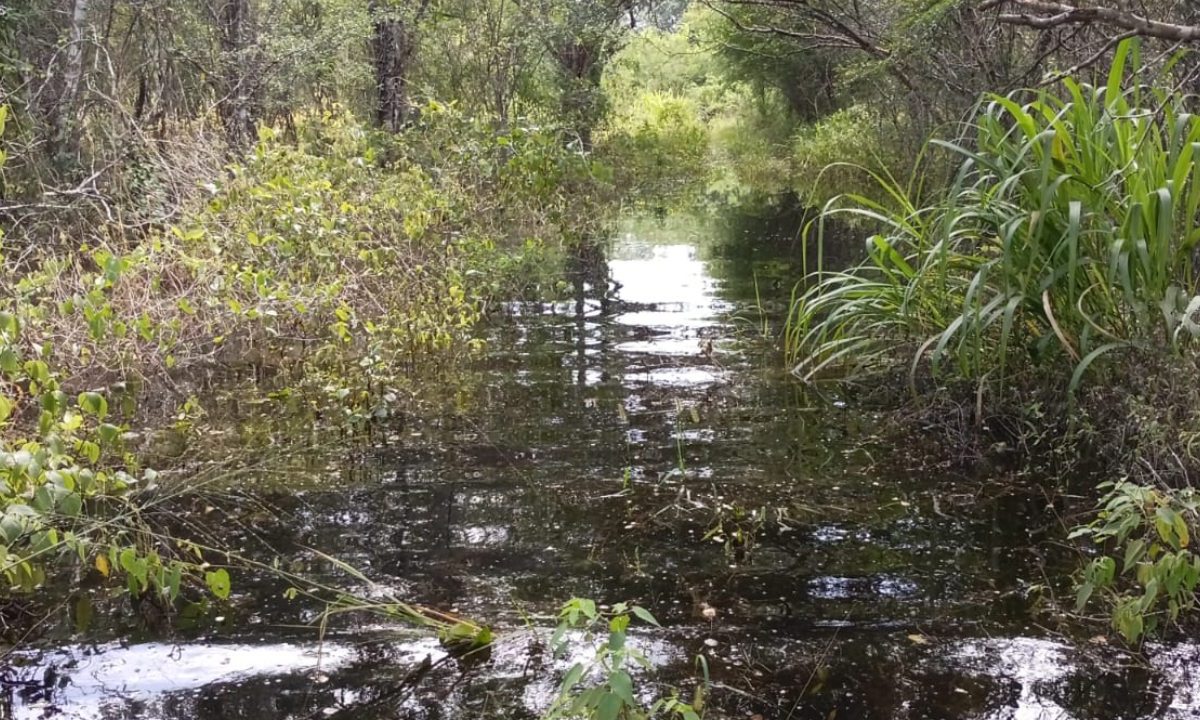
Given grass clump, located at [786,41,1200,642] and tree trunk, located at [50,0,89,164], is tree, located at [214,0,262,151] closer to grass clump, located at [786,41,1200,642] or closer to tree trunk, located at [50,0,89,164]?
tree trunk, located at [50,0,89,164]

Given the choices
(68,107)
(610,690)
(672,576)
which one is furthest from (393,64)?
(610,690)

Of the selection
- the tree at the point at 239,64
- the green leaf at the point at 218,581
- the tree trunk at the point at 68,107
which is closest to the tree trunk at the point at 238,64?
the tree at the point at 239,64

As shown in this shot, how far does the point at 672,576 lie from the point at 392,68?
12.1 m

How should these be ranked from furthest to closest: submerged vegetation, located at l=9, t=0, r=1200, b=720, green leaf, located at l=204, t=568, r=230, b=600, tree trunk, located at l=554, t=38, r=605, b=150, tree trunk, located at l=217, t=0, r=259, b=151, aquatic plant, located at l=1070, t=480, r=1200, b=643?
tree trunk, located at l=554, t=38, r=605, b=150 < tree trunk, located at l=217, t=0, r=259, b=151 < submerged vegetation, located at l=9, t=0, r=1200, b=720 < green leaf, located at l=204, t=568, r=230, b=600 < aquatic plant, located at l=1070, t=480, r=1200, b=643

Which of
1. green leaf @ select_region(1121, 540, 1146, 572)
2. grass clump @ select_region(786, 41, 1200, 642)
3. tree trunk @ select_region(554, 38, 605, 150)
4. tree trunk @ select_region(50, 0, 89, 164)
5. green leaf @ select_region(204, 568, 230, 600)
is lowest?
green leaf @ select_region(204, 568, 230, 600)

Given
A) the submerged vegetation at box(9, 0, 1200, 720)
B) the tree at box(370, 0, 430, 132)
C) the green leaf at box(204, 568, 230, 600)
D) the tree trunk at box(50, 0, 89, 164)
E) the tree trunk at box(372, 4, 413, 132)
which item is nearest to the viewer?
the green leaf at box(204, 568, 230, 600)

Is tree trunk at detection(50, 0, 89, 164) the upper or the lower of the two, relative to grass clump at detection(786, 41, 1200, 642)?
upper

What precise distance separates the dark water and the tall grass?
2.18ft

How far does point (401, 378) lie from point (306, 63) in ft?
22.1

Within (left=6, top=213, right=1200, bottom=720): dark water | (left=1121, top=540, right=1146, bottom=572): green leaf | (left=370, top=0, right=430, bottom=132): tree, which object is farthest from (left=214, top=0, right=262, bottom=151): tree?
(left=1121, top=540, right=1146, bottom=572): green leaf

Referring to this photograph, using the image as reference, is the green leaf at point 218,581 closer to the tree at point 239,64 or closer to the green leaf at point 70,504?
the green leaf at point 70,504

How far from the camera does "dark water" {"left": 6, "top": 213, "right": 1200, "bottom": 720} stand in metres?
2.61

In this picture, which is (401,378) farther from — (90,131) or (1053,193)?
(90,131)

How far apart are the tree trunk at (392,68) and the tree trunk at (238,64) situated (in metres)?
2.66
